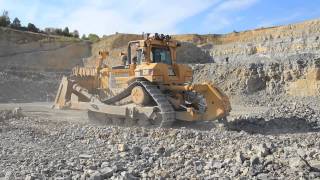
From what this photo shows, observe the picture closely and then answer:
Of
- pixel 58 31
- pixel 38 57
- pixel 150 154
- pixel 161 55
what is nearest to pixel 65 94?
pixel 161 55

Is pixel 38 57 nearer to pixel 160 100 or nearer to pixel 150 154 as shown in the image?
pixel 160 100

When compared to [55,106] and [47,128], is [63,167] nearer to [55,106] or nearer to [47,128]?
[47,128]

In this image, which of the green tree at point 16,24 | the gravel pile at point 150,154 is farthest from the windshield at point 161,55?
the green tree at point 16,24

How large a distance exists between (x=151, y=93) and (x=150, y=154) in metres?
3.69

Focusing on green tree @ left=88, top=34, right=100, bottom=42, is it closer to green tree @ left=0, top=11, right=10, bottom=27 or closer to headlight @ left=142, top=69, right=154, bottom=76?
green tree @ left=0, top=11, right=10, bottom=27

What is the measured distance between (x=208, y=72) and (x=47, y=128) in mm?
17659

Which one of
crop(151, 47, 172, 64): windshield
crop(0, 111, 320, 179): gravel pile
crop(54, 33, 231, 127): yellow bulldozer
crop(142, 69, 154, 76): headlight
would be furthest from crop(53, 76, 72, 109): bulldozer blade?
crop(151, 47, 172, 64): windshield

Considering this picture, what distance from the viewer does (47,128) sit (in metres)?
12.2

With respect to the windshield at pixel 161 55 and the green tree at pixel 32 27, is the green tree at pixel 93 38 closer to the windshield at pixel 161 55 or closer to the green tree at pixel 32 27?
the green tree at pixel 32 27

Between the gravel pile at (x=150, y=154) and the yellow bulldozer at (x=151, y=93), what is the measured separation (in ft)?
2.75

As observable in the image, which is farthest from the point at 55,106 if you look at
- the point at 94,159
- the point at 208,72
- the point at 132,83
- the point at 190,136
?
the point at 208,72

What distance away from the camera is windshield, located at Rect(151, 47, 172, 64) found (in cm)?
1270

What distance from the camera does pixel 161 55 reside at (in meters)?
12.8

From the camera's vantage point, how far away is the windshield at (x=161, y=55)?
41.7ft
